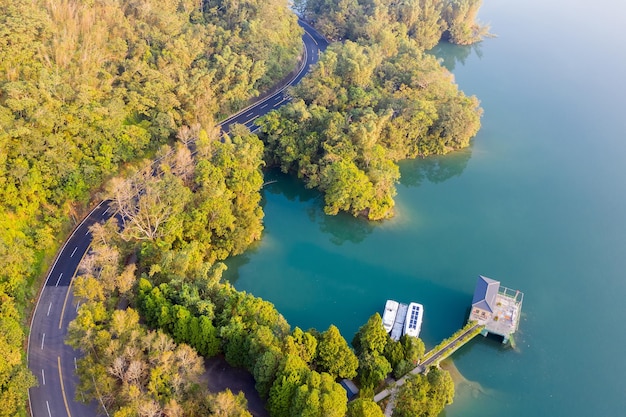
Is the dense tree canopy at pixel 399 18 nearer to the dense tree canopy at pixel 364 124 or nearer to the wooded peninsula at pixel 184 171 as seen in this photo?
the wooded peninsula at pixel 184 171

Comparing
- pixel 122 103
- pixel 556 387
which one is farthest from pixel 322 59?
pixel 556 387

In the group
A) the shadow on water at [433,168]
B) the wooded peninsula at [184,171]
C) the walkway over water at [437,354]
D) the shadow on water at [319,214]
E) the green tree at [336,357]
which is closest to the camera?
the wooded peninsula at [184,171]

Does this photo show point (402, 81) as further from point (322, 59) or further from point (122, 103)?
point (122, 103)

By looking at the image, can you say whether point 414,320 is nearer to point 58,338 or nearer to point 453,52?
point 58,338

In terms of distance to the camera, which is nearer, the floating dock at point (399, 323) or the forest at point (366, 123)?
the floating dock at point (399, 323)

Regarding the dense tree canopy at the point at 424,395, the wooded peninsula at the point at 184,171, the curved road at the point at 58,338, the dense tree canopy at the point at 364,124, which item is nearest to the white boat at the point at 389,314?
the wooded peninsula at the point at 184,171

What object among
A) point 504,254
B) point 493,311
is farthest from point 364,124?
point 493,311

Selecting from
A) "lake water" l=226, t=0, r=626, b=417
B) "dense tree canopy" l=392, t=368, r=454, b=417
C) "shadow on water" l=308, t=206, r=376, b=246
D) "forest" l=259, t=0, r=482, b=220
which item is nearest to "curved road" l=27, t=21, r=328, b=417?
"lake water" l=226, t=0, r=626, b=417
